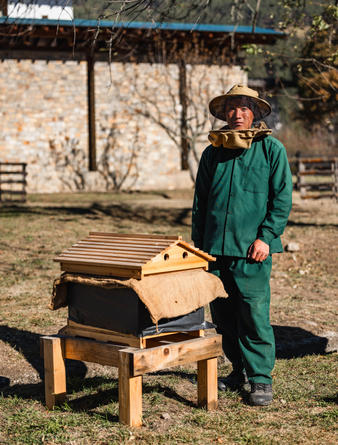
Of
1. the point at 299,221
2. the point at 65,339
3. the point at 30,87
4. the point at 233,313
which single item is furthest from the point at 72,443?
the point at 30,87

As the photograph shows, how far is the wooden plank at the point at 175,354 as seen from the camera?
378cm

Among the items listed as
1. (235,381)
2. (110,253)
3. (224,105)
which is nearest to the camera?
(110,253)

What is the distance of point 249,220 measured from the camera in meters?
4.44

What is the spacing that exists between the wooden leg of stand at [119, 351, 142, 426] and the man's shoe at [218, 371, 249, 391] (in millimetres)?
1034

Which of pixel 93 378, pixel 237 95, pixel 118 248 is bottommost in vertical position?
pixel 93 378

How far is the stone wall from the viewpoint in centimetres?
2152

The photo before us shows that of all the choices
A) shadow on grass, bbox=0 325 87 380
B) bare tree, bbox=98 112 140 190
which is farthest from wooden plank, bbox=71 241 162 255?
bare tree, bbox=98 112 140 190

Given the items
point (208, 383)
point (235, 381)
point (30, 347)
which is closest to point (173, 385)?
point (235, 381)

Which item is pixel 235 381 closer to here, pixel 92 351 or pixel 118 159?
pixel 92 351

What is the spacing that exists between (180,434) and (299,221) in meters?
10.6

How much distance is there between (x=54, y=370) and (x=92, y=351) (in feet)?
1.11

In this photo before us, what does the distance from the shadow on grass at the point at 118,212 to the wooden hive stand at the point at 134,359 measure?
947 centimetres

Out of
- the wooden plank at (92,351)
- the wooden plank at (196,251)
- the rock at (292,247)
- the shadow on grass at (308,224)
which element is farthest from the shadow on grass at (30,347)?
the shadow on grass at (308,224)

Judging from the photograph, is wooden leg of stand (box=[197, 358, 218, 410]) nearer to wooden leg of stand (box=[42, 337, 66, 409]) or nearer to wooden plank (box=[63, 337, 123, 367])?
wooden plank (box=[63, 337, 123, 367])
